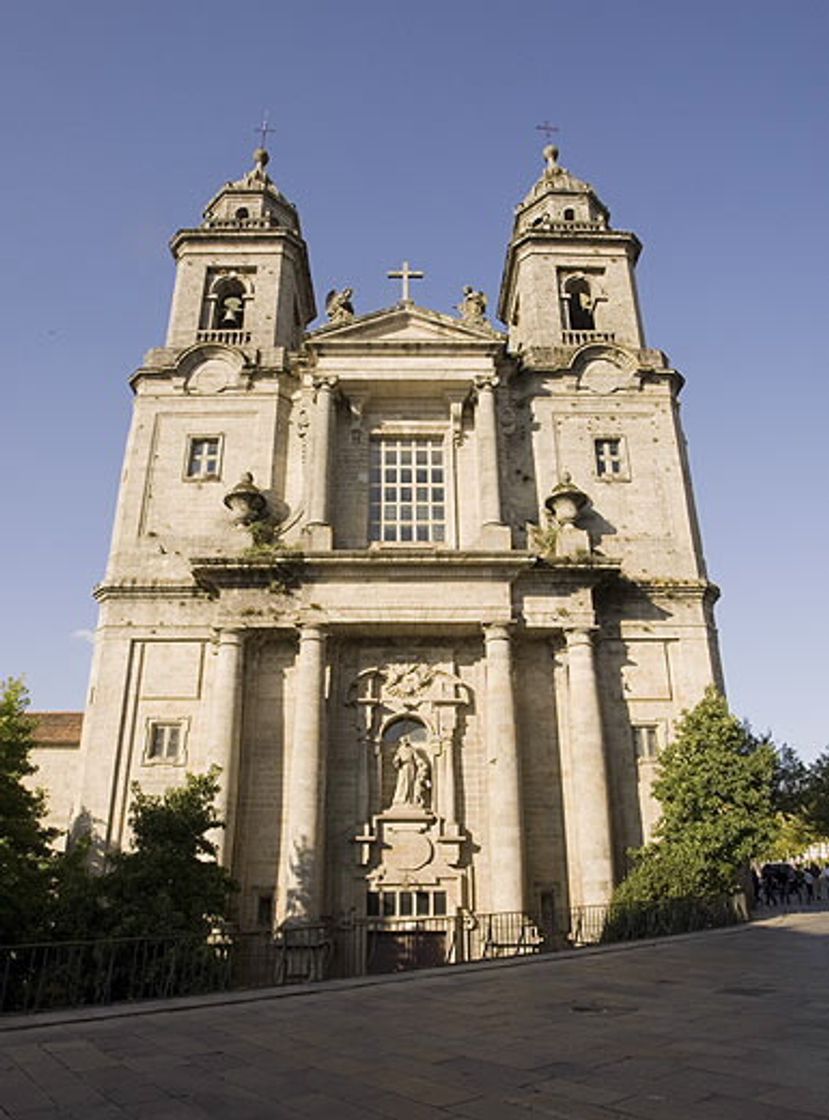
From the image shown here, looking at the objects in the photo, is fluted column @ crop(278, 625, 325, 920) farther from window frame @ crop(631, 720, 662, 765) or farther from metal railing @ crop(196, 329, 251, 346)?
metal railing @ crop(196, 329, 251, 346)

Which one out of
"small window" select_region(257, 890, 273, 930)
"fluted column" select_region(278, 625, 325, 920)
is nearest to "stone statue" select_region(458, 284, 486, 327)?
"fluted column" select_region(278, 625, 325, 920)

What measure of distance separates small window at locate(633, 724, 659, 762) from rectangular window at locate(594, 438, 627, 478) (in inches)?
337

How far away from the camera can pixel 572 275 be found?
30922mm

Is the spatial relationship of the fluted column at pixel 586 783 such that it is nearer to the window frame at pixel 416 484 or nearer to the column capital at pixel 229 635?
the window frame at pixel 416 484

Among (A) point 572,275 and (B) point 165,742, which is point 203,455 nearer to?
(B) point 165,742

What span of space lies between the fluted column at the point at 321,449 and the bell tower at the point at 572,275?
7.79 m

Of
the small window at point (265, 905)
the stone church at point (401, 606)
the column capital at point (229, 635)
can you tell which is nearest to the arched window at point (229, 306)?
the stone church at point (401, 606)

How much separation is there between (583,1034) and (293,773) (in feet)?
43.6

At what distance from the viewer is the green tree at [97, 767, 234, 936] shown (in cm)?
1348

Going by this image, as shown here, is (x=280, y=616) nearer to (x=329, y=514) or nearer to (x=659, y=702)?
(x=329, y=514)

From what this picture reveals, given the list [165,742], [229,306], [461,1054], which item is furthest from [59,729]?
[461,1054]

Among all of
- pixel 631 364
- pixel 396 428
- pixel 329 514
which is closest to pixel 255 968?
pixel 329 514

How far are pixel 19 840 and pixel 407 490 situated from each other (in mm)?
15130

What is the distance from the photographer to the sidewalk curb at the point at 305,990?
9.57 metres
